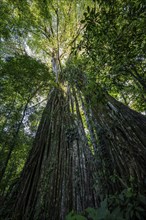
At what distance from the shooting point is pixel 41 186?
2018 mm

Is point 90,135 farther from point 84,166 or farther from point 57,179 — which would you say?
point 57,179

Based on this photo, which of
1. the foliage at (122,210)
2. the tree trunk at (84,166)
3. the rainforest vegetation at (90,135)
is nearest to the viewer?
the foliage at (122,210)

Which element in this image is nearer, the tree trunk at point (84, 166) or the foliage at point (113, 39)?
the foliage at point (113, 39)

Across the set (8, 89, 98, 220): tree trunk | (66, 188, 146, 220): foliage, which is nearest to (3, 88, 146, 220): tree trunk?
(8, 89, 98, 220): tree trunk

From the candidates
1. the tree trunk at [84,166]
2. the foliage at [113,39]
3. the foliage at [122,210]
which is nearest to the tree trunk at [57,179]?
the tree trunk at [84,166]

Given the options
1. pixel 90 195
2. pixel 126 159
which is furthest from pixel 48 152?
pixel 126 159

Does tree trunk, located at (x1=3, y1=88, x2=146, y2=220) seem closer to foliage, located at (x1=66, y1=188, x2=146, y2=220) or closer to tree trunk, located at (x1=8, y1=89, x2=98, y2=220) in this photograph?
tree trunk, located at (x1=8, y1=89, x2=98, y2=220)

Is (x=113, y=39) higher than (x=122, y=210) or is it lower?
higher

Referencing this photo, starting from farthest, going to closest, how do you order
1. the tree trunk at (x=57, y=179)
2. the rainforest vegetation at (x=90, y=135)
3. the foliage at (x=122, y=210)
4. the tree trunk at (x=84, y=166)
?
the tree trunk at (x=57, y=179)
the tree trunk at (x=84, y=166)
the rainforest vegetation at (x=90, y=135)
the foliage at (x=122, y=210)

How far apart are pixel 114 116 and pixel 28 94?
6.97ft

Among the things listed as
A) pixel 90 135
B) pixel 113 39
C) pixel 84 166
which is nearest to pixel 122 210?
pixel 84 166

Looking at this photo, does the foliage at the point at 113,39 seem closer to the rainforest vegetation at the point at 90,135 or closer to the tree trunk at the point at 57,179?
the rainforest vegetation at the point at 90,135

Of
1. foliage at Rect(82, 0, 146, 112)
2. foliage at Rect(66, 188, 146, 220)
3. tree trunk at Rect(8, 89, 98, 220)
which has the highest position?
foliage at Rect(82, 0, 146, 112)

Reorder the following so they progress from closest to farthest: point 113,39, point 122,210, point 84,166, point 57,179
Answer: point 122,210
point 113,39
point 84,166
point 57,179
